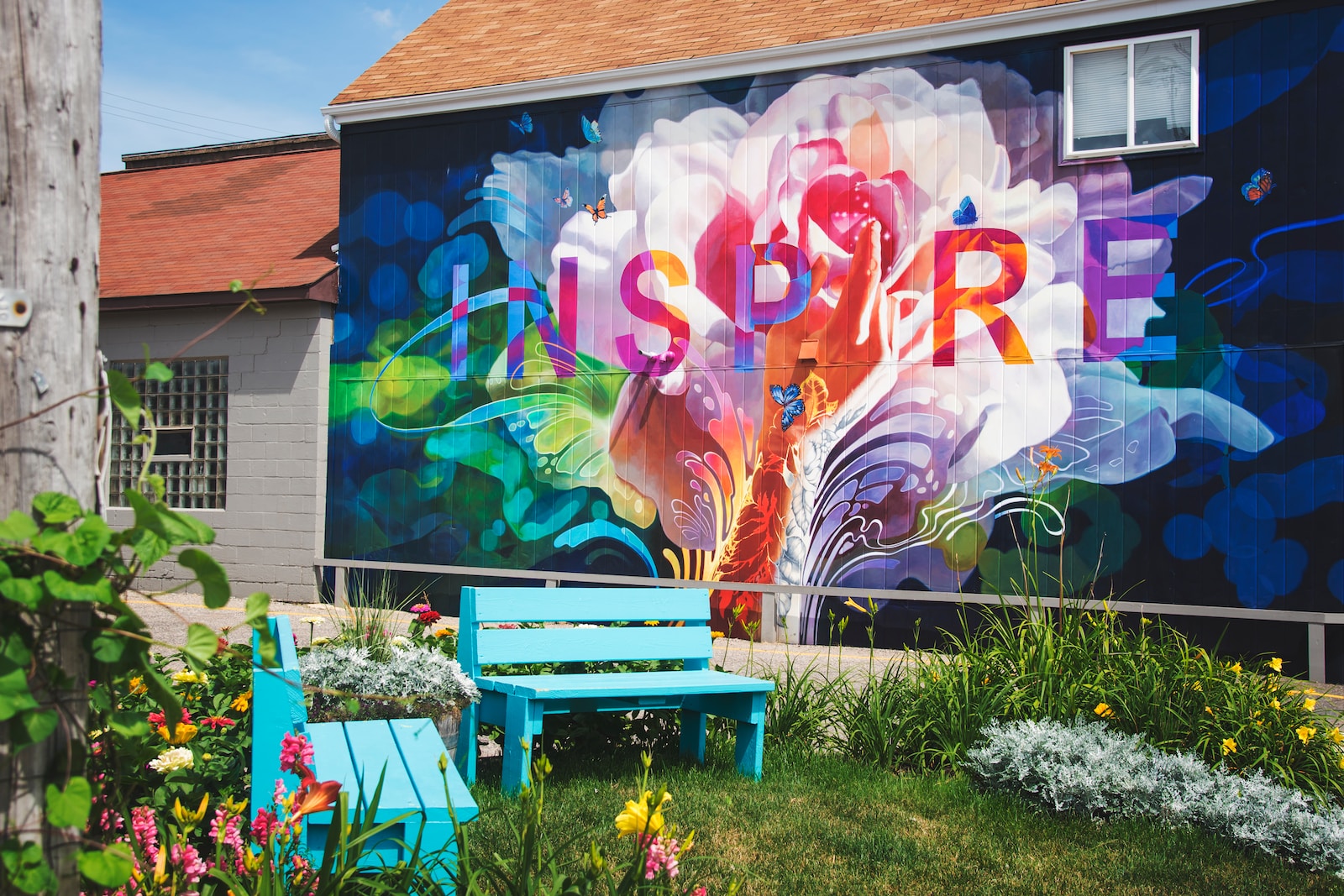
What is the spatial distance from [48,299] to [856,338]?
875cm

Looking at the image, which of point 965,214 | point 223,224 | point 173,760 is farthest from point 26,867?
point 223,224

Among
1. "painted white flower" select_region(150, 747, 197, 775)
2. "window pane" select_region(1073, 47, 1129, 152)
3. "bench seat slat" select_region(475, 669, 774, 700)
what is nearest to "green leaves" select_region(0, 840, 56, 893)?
"painted white flower" select_region(150, 747, 197, 775)

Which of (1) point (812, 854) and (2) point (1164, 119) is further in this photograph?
(2) point (1164, 119)

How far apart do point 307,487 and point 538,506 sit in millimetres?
2835

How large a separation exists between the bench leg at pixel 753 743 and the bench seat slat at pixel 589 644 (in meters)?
0.49

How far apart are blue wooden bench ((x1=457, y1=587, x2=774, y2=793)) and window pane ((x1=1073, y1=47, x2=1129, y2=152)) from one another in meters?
6.35

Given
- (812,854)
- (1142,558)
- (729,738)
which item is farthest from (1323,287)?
(812,854)

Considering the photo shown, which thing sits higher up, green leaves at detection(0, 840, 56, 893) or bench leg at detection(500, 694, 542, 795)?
green leaves at detection(0, 840, 56, 893)

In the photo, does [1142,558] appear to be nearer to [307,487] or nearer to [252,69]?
[307,487]

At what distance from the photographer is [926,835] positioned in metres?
4.20

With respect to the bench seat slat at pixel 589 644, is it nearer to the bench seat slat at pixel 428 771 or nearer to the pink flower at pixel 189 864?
the bench seat slat at pixel 428 771

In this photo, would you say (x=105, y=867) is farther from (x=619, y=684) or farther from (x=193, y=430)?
(x=193, y=430)

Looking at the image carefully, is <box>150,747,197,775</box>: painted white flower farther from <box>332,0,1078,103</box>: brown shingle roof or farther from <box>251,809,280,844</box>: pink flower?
<box>332,0,1078,103</box>: brown shingle roof

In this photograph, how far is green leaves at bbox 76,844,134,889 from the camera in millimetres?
1642
